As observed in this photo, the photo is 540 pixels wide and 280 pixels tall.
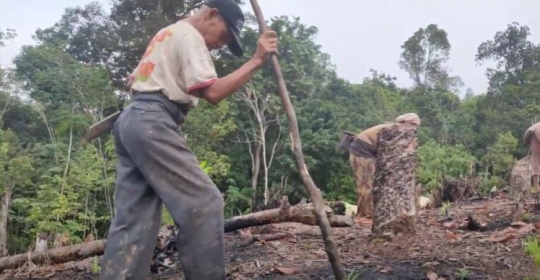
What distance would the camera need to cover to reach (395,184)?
4684 mm

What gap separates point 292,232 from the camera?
5.55 m

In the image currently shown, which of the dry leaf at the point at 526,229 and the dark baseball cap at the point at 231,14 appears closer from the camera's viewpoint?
the dark baseball cap at the point at 231,14

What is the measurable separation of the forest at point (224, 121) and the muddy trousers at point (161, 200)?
1786 centimetres

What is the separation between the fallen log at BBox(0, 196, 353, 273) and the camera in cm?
488

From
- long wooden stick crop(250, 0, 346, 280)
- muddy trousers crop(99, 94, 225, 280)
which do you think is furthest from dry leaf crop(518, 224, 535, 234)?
muddy trousers crop(99, 94, 225, 280)

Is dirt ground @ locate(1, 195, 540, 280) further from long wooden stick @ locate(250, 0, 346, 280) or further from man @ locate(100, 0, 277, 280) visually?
man @ locate(100, 0, 277, 280)

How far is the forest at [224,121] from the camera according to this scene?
22.6m

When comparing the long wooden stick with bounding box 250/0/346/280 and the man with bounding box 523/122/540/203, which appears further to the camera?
the man with bounding box 523/122/540/203

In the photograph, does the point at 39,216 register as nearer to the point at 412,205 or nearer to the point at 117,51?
the point at 117,51

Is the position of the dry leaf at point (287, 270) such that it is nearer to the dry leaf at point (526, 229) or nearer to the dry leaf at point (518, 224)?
the dry leaf at point (526, 229)

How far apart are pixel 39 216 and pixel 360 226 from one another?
17.3m

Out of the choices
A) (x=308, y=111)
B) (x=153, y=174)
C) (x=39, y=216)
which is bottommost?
(x=39, y=216)

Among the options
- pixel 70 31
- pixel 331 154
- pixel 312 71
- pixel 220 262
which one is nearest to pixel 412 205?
pixel 220 262

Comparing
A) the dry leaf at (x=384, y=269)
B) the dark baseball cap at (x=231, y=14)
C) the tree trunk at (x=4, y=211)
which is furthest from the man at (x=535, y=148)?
the tree trunk at (x=4, y=211)
